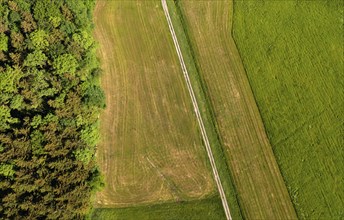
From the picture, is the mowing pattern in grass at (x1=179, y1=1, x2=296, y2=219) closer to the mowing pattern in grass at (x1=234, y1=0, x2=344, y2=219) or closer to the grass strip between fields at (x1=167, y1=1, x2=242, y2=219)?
the grass strip between fields at (x1=167, y1=1, x2=242, y2=219)

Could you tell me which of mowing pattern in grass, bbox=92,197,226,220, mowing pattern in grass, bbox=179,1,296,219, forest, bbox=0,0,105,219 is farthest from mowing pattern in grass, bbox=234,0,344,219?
forest, bbox=0,0,105,219

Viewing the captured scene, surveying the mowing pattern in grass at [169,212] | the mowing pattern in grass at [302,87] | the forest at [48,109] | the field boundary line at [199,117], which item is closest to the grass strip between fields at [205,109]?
the field boundary line at [199,117]

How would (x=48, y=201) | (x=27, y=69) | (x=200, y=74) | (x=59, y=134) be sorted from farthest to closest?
(x=200, y=74), (x=27, y=69), (x=59, y=134), (x=48, y=201)

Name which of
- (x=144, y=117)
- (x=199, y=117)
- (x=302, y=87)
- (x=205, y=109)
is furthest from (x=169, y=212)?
(x=302, y=87)

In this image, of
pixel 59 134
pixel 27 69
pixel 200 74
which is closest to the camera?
pixel 59 134

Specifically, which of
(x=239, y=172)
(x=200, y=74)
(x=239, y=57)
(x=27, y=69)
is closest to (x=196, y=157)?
(x=239, y=172)

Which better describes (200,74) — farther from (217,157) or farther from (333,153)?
(333,153)

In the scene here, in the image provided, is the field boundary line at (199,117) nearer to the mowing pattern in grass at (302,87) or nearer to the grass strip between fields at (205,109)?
the grass strip between fields at (205,109)
